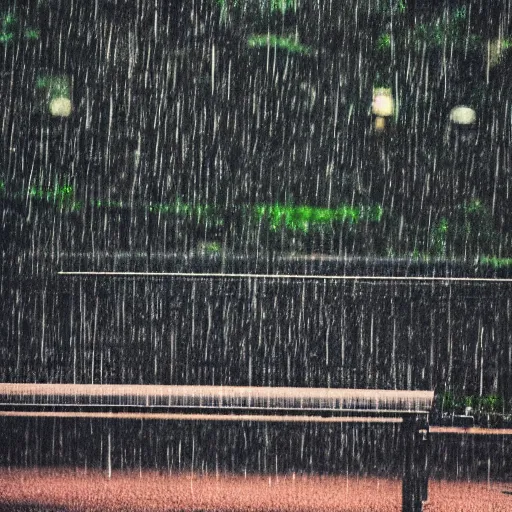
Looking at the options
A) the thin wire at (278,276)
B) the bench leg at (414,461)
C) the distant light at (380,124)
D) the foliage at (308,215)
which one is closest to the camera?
the bench leg at (414,461)

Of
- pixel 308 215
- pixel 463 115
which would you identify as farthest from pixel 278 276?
pixel 463 115

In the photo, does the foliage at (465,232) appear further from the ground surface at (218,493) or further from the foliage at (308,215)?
the ground surface at (218,493)

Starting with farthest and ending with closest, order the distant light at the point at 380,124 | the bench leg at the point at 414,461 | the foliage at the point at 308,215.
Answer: the distant light at the point at 380,124, the foliage at the point at 308,215, the bench leg at the point at 414,461

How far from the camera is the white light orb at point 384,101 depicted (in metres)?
10.0

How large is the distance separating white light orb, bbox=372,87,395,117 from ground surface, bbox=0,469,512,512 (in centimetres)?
646

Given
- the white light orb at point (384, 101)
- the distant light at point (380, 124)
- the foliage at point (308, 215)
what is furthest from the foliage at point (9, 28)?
the distant light at point (380, 124)

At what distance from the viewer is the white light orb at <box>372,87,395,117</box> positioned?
10.0 metres

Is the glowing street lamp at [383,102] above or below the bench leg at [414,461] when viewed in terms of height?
above

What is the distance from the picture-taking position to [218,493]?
4137 millimetres

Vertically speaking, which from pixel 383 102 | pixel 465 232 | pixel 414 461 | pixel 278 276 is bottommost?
pixel 414 461

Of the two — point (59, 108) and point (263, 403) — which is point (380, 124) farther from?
point (263, 403)

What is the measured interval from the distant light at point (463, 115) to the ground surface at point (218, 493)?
6412 mm

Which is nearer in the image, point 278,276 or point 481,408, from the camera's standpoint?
point 481,408

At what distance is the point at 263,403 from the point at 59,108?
7321mm
